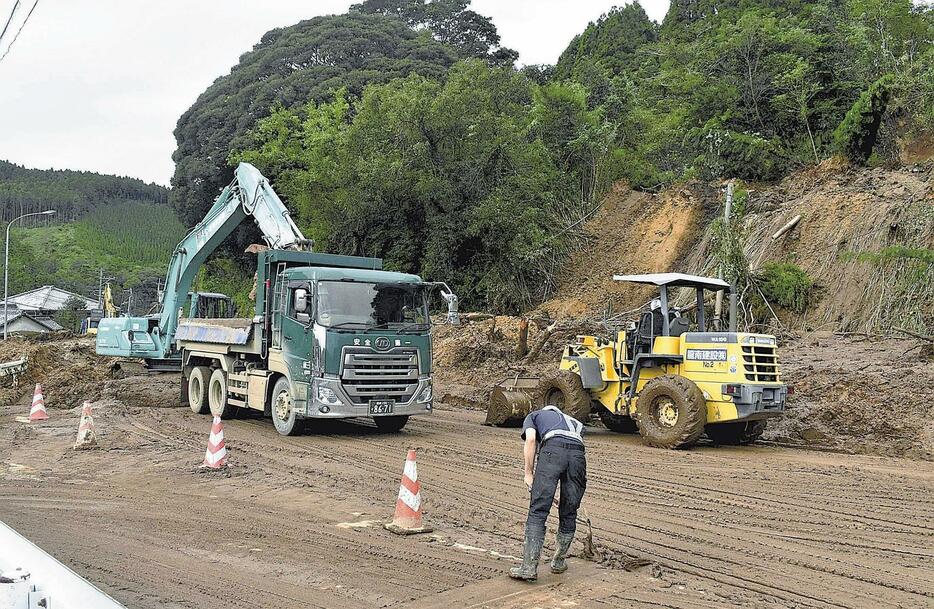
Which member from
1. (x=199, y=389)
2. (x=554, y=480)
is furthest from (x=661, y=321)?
(x=199, y=389)

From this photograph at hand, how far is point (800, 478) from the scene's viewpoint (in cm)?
1020

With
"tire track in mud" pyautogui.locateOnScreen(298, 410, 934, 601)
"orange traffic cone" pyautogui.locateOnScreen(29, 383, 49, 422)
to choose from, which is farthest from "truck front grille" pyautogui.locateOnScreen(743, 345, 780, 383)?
"orange traffic cone" pyautogui.locateOnScreen(29, 383, 49, 422)

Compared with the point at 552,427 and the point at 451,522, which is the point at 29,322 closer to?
the point at 451,522

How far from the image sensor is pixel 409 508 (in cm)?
752

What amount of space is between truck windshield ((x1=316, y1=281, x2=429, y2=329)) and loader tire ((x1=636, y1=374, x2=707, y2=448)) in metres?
3.99

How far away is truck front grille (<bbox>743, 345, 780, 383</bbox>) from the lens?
12070 mm

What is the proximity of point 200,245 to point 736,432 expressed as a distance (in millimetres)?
12261

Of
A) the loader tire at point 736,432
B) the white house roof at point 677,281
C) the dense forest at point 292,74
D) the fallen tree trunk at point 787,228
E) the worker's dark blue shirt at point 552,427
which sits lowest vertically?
the loader tire at point 736,432

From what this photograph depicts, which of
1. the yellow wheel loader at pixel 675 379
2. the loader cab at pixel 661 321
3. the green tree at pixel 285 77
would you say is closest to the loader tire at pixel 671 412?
the yellow wheel loader at pixel 675 379

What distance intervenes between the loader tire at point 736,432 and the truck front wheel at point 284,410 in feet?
22.7

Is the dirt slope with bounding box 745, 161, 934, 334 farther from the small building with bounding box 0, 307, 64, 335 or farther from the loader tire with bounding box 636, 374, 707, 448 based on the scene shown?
the small building with bounding box 0, 307, 64, 335

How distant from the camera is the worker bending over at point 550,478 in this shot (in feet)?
19.8

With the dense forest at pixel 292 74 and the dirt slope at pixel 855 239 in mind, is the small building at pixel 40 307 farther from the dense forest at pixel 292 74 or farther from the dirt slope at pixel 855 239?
the dirt slope at pixel 855 239

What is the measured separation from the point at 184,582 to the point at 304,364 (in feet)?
23.6
